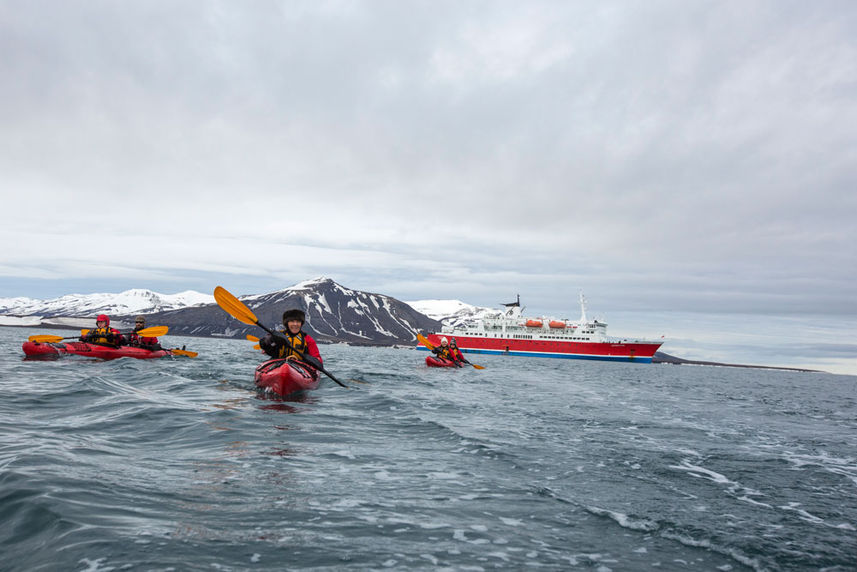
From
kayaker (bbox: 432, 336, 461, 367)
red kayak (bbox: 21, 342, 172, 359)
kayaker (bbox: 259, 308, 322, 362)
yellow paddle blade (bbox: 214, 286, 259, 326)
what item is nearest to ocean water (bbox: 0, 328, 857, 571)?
kayaker (bbox: 259, 308, 322, 362)

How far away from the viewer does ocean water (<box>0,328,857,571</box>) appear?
14.9 feet

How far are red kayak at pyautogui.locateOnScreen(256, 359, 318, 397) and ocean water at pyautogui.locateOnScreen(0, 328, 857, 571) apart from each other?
1.79 metres

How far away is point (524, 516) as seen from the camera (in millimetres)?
5949

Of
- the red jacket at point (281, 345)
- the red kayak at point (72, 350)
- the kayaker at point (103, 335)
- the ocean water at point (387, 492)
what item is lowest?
the red kayak at point (72, 350)

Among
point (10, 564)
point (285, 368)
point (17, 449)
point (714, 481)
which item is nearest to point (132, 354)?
point (285, 368)

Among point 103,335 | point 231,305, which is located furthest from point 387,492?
point 103,335

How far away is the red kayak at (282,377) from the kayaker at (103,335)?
1539cm

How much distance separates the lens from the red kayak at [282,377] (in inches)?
590

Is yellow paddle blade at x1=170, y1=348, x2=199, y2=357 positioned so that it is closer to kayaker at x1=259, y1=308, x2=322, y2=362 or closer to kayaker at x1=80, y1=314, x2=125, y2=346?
kayaker at x1=80, y1=314, x2=125, y2=346

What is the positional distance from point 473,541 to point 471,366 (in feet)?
140

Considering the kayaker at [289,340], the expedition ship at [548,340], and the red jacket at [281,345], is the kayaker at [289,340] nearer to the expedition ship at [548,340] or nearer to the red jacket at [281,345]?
the red jacket at [281,345]

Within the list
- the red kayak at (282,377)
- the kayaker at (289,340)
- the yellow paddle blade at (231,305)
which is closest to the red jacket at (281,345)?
the kayaker at (289,340)

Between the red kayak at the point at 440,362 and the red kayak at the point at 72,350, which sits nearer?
the red kayak at the point at 72,350

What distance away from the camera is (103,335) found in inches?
1012
